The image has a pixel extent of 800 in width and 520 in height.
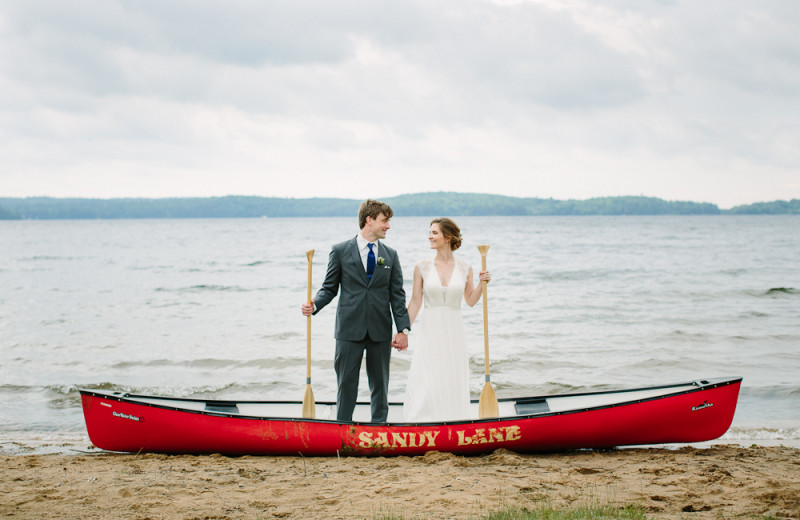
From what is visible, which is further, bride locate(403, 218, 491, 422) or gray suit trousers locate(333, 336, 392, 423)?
bride locate(403, 218, 491, 422)

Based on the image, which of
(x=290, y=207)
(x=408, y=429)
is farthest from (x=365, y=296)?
(x=290, y=207)

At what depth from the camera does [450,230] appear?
5.80m

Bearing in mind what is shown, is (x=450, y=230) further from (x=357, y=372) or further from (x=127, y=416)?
(x=127, y=416)

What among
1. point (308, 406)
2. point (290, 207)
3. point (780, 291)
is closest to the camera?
point (308, 406)

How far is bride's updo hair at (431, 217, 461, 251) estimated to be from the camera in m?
5.76

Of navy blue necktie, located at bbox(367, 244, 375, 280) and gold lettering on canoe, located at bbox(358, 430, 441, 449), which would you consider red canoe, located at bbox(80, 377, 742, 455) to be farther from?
navy blue necktie, located at bbox(367, 244, 375, 280)

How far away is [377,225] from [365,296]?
63cm

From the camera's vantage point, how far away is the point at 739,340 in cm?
1288

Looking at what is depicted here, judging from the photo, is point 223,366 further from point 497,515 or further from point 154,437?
point 497,515

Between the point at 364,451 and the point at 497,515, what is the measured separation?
198cm

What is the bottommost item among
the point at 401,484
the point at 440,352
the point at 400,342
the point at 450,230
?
the point at 401,484

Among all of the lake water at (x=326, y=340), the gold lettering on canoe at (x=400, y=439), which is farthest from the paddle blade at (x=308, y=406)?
the lake water at (x=326, y=340)

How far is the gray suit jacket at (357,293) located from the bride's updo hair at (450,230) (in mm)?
530

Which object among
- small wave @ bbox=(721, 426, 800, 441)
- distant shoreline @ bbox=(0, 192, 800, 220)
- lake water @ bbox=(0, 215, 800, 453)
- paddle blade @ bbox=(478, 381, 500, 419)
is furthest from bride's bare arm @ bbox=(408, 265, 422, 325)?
distant shoreline @ bbox=(0, 192, 800, 220)
